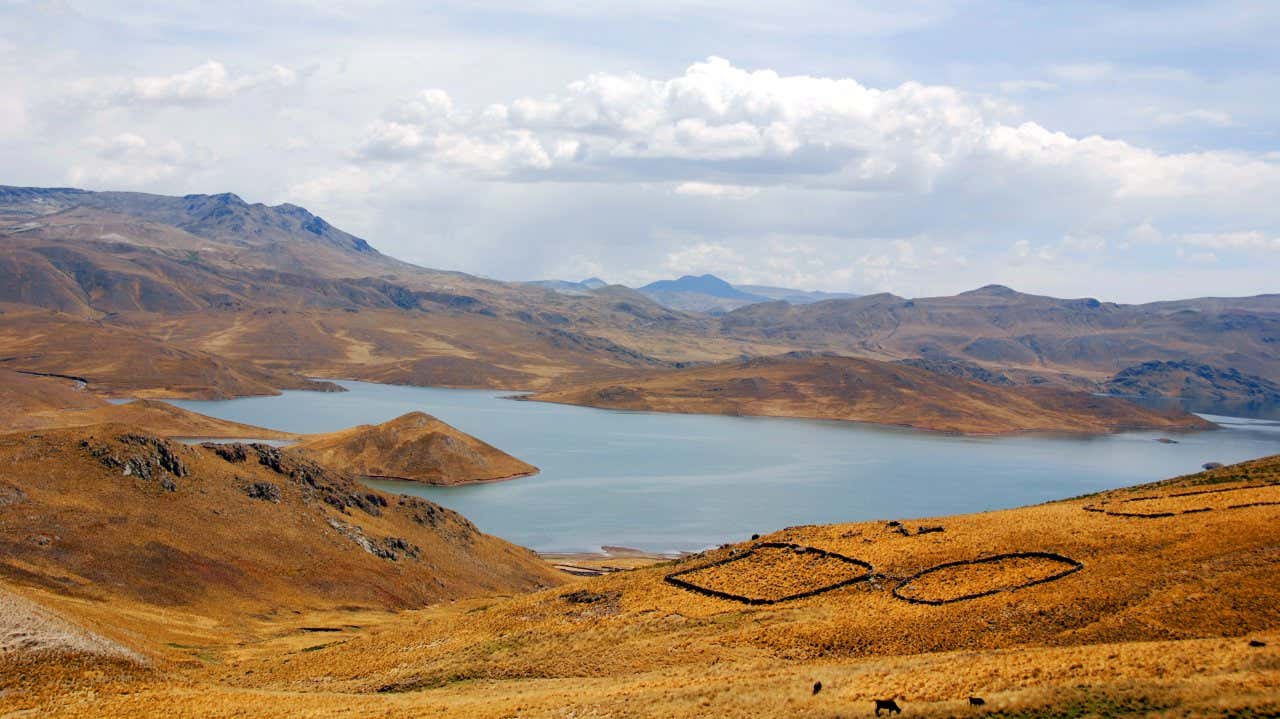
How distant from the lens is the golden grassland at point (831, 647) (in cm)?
2389

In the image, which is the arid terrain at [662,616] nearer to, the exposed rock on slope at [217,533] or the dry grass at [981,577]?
the dry grass at [981,577]

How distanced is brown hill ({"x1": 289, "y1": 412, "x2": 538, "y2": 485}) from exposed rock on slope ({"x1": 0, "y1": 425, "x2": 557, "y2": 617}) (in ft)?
174

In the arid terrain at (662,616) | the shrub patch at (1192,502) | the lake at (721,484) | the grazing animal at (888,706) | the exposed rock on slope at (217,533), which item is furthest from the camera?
the lake at (721,484)

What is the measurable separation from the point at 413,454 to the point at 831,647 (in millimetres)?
111678

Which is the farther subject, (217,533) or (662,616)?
(217,533)

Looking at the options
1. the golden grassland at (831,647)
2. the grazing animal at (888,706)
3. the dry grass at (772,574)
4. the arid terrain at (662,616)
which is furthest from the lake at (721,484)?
the grazing animal at (888,706)

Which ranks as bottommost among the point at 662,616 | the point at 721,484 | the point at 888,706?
the point at 721,484

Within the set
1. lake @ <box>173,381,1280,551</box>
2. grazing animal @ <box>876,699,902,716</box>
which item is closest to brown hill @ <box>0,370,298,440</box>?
lake @ <box>173,381,1280,551</box>

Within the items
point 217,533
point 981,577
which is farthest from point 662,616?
point 217,533

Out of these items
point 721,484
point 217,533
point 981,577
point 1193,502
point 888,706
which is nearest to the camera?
point 888,706

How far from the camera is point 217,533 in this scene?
203 ft

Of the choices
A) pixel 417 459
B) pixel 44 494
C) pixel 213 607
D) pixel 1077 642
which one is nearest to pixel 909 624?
pixel 1077 642

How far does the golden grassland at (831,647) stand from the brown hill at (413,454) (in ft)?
286

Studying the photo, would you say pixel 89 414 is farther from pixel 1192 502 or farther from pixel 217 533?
pixel 1192 502
